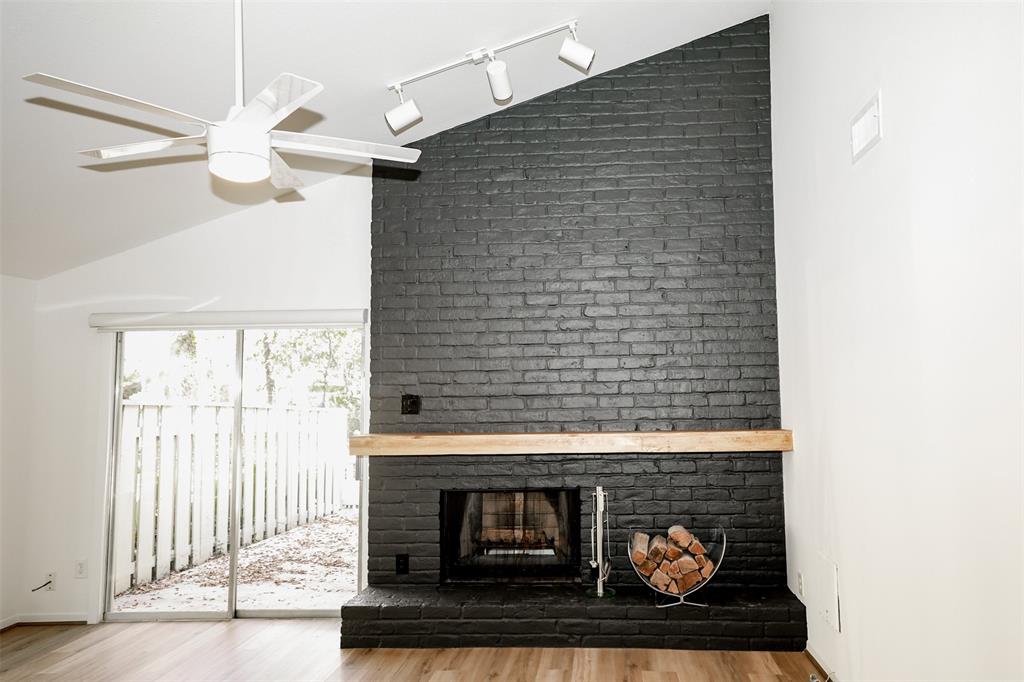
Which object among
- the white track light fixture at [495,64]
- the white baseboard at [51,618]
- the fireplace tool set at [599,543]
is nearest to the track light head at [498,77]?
the white track light fixture at [495,64]

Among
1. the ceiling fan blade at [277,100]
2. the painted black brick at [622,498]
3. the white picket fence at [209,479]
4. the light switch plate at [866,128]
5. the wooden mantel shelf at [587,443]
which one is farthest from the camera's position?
the white picket fence at [209,479]

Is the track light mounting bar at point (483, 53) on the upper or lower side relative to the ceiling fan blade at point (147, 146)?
upper

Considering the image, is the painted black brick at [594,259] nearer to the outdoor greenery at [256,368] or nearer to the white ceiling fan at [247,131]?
the outdoor greenery at [256,368]

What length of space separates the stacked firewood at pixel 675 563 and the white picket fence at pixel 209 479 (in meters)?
1.82

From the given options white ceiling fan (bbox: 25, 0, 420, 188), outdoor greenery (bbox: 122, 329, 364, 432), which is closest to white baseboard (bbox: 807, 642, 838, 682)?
outdoor greenery (bbox: 122, 329, 364, 432)

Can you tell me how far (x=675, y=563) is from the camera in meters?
3.86

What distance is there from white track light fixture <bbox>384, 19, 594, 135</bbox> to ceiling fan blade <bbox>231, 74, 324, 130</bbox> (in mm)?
1608

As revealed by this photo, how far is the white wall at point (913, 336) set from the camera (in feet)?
6.15

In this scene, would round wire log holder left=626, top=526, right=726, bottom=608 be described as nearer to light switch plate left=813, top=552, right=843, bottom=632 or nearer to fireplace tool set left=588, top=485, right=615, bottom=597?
fireplace tool set left=588, top=485, right=615, bottom=597

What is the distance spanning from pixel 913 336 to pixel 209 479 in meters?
3.98

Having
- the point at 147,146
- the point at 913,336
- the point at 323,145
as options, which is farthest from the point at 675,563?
the point at 147,146

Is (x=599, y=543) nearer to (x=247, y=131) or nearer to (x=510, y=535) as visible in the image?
(x=510, y=535)

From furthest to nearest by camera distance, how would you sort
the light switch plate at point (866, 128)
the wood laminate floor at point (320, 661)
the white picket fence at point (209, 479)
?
1. the white picket fence at point (209, 479)
2. the wood laminate floor at point (320, 661)
3. the light switch plate at point (866, 128)

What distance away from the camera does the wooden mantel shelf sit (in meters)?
3.92
